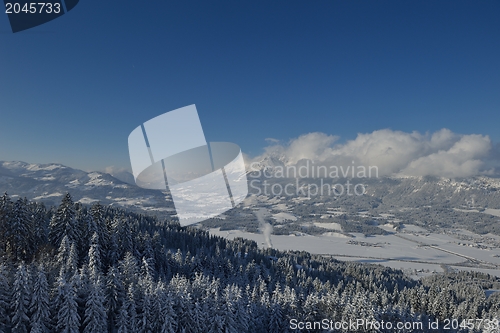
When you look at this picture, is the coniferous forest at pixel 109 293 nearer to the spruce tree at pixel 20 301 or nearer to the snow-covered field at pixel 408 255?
the spruce tree at pixel 20 301

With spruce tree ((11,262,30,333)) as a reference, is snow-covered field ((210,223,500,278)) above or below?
below

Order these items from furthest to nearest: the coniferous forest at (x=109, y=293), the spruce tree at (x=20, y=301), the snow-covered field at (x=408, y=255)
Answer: the snow-covered field at (x=408, y=255) < the coniferous forest at (x=109, y=293) < the spruce tree at (x=20, y=301)

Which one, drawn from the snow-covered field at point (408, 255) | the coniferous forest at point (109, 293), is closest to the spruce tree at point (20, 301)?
the coniferous forest at point (109, 293)

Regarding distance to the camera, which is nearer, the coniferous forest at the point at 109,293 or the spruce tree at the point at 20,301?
the spruce tree at the point at 20,301

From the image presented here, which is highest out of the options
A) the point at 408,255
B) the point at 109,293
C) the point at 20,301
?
the point at 20,301

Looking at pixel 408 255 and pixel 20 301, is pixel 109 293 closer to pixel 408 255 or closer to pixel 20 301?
pixel 20 301

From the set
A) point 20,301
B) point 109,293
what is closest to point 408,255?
point 109,293

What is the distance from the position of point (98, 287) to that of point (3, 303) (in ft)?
19.1

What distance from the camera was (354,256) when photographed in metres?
160

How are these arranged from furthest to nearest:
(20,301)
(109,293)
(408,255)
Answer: (408,255)
(109,293)
(20,301)

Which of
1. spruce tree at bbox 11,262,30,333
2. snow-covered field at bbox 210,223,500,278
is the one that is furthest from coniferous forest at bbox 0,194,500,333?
snow-covered field at bbox 210,223,500,278

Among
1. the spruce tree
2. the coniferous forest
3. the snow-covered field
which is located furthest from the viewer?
the snow-covered field

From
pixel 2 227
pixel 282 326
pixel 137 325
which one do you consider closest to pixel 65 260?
pixel 2 227

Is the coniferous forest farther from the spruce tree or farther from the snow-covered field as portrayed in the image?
the snow-covered field
